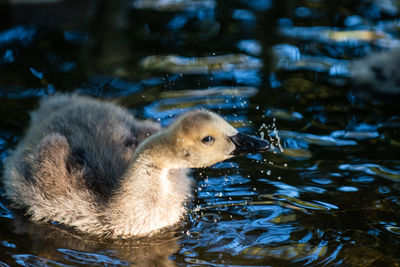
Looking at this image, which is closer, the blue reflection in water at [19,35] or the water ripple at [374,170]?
the water ripple at [374,170]

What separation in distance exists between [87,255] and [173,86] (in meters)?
2.76

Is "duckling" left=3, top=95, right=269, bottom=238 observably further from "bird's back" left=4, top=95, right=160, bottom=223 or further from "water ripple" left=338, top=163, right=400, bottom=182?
"water ripple" left=338, top=163, right=400, bottom=182

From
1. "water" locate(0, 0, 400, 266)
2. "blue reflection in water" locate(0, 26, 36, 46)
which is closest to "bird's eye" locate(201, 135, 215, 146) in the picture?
"water" locate(0, 0, 400, 266)

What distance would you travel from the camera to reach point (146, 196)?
4.06 metres

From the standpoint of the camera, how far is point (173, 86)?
247 inches

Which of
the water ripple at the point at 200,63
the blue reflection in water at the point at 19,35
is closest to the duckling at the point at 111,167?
the water ripple at the point at 200,63

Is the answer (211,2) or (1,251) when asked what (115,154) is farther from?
(211,2)

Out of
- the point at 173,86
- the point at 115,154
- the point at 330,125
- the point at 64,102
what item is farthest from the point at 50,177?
the point at 330,125

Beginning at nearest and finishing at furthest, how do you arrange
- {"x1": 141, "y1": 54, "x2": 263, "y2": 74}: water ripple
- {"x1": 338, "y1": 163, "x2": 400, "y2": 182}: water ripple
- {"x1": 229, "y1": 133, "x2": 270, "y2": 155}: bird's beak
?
{"x1": 229, "y1": 133, "x2": 270, "y2": 155}: bird's beak, {"x1": 338, "y1": 163, "x2": 400, "y2": 182}: water ripple, {"x1": 141, "y1": 54, "x2": 263, "y2": 74}: water ripple

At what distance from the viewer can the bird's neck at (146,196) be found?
3.94 meters

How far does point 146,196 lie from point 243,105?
2.10 m

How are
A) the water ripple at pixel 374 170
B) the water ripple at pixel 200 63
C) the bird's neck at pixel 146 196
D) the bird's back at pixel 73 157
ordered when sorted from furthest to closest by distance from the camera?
the water ripple at pixel 200 63 < the water ripple at pixel 374 170 < the bird's back at pixel 73 157 < the bird's neck at pixel 146 196

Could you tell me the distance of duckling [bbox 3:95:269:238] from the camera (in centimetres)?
383

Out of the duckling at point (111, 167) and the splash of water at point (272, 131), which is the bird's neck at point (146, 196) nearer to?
the duckling at point (111, 167)
